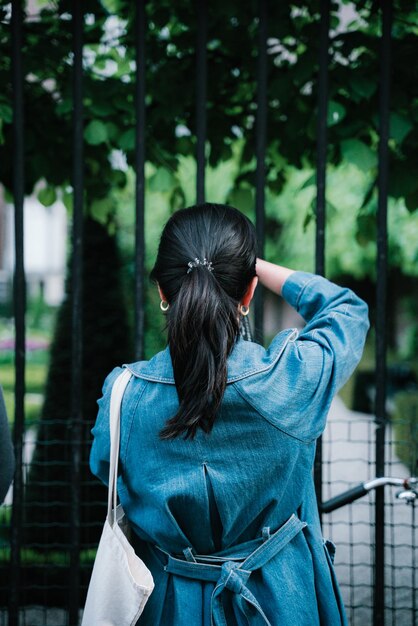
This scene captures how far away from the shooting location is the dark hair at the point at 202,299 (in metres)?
1.53

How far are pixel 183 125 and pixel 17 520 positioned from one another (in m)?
1.89

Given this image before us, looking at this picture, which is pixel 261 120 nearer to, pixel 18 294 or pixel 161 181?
pixel 161 181

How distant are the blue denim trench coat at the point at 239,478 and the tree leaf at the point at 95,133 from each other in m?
1.46

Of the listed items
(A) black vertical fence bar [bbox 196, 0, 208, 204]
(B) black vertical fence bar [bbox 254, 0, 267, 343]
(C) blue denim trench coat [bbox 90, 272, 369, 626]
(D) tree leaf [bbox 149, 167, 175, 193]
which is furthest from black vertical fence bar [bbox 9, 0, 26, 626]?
(C) blue denim trench coat [bbox 90, 272, 369, 626]

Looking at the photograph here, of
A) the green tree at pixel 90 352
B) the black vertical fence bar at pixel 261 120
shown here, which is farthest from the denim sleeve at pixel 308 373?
the green tree at pixel 90 352

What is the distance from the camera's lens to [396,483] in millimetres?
2416

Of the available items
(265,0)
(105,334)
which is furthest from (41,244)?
(265,0)

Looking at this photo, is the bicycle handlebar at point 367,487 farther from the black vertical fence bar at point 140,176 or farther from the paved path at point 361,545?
the black vertical fence bar at point 140,176

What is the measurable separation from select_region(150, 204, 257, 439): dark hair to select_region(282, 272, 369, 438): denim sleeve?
192 mm

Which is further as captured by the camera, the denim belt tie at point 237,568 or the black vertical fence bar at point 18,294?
the black vertical fence bar at point 18,294

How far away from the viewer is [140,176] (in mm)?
2643

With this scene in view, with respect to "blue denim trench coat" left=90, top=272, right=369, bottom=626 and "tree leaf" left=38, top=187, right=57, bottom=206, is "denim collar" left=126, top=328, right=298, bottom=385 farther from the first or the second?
"tree leaf" left=38, top=187, right=57, bottom=206

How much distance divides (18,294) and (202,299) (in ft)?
4.51

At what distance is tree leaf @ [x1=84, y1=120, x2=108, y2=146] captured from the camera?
2.89 meters
